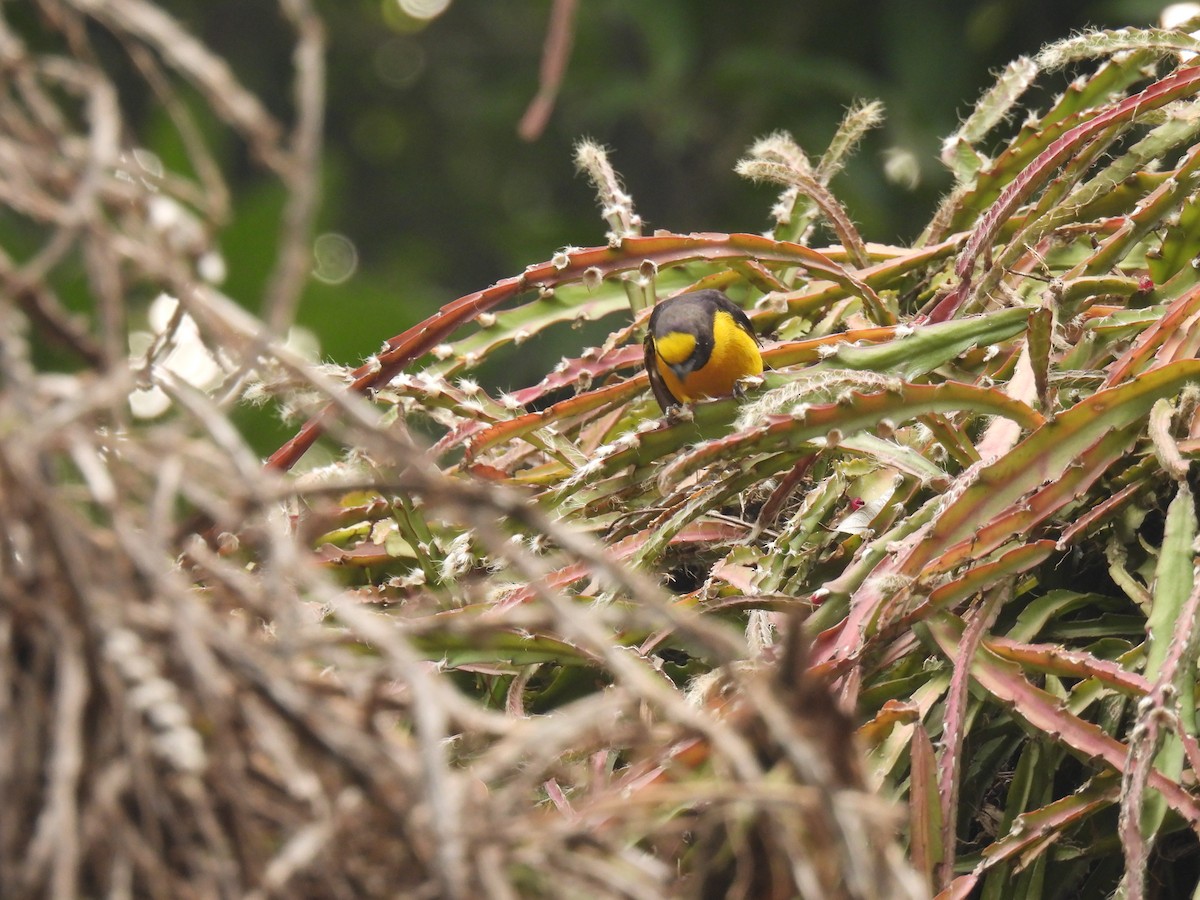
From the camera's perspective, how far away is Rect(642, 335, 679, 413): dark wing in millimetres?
1963

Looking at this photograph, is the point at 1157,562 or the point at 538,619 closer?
the point at 538,619

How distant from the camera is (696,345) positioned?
90.7 inches

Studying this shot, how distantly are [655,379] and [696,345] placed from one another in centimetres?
35

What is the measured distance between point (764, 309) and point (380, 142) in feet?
29.2

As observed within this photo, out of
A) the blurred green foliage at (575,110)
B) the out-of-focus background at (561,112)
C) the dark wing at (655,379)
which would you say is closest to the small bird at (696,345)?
the dark wing at (655,379)

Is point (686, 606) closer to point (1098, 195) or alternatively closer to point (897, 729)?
point (897, 729)

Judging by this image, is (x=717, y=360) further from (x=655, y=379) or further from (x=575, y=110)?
(x=575, y=110)

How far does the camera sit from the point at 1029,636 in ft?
4.67

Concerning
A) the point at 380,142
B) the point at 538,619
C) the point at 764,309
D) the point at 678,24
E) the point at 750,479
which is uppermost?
the point at 380,142

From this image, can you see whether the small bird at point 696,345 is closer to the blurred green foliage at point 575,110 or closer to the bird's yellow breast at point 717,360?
the bird's yellow breast at point 717,360

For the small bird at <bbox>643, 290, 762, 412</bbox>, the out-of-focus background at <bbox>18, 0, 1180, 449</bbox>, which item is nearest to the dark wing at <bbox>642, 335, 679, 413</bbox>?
the small bird at <bbox>643, 290, 762, 412</bbox>

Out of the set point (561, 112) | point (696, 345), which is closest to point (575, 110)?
point (561, 112)

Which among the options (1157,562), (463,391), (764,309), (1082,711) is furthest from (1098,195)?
(463,391)

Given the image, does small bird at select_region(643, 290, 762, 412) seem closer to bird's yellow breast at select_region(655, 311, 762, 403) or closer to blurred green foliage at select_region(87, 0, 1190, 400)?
bird's yellow breast at select_region(655, 311, 762, 403)
